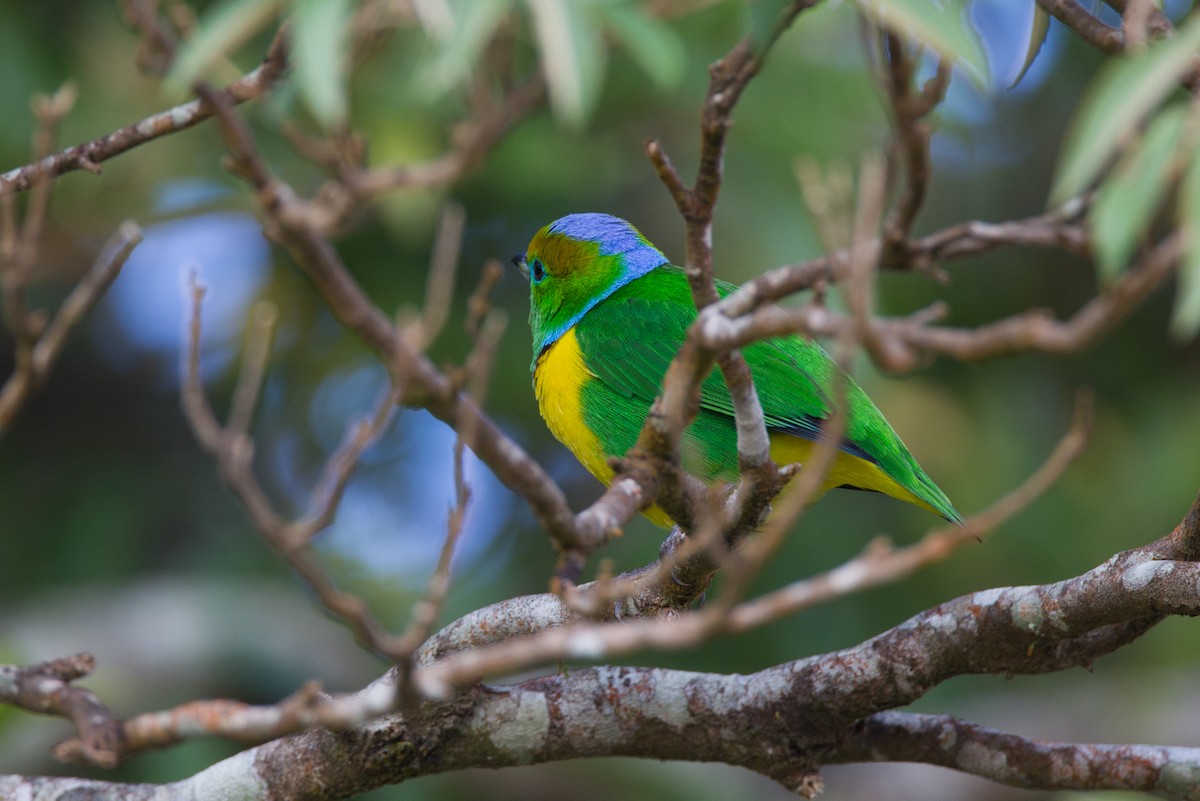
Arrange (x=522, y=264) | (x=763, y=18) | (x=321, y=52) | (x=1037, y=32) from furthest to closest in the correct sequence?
(x=522, y=264), (x=1037, y=32), (x=763, y=18), (x=321, y=52)

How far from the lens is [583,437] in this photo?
410 cm

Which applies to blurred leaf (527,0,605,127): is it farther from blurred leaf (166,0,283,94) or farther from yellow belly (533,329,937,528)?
yellow belly (533,329,937,528)

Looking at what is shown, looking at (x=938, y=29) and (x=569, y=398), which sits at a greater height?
(x=569, y=398)

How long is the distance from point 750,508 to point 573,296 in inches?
83.9

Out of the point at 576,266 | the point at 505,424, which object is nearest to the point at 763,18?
the point at 576,266

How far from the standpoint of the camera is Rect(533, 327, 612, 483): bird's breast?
4090 mm

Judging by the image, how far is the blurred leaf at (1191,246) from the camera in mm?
1288

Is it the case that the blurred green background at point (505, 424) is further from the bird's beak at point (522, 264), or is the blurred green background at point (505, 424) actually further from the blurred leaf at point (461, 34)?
the blurred leaf at point (461, 34)

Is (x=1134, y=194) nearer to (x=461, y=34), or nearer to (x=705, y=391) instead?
(x=461, y=34)

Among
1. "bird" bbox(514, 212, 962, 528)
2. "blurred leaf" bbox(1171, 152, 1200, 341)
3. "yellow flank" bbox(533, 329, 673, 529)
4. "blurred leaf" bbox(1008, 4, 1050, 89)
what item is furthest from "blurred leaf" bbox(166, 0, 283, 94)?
"yellow flank" bbox(533, 329, 673, 529)

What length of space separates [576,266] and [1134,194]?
3.36 m

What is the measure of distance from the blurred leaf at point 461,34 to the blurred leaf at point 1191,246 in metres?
0.82

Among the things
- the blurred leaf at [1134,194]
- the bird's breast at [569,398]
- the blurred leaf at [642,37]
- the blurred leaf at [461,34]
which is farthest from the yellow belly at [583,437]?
the blurred leaf at [1134,194]

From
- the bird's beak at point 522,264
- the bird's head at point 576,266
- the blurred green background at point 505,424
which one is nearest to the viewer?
the bird's head at point 576,266
